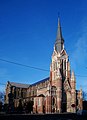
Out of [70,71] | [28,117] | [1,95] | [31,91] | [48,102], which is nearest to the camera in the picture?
[28,117]

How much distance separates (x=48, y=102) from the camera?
285ft

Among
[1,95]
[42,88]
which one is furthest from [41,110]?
[1,95]

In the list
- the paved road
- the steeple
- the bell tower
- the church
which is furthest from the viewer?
the steeple

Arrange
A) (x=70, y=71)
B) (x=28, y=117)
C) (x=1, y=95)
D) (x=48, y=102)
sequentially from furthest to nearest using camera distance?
1. (x=1, y=95)
2. (x=70, y=71)
3. (x=48, y=102)
4. (x=28, y=117)

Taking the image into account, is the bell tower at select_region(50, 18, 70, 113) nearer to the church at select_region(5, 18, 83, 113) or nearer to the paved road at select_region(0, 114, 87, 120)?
the church at select_region(5, 18, 83, 113)

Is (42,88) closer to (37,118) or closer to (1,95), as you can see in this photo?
(1,95)

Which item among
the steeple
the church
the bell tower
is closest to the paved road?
the church

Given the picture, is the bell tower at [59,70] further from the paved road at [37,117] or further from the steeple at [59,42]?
the paved road at [37,117]

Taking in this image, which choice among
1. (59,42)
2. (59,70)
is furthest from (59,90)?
(59,42)

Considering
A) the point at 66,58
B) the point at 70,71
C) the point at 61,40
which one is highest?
the point at 61,40

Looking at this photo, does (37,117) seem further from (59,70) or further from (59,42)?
(59,42)

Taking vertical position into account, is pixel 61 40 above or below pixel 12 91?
above

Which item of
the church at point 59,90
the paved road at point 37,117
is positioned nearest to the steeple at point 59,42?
the church at point 59,90

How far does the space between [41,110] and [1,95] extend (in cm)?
4105
